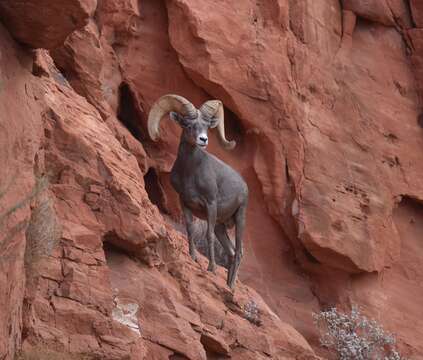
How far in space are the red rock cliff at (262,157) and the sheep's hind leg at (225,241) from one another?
468mm

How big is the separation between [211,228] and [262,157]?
415cm

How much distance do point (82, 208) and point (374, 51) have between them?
9780mm

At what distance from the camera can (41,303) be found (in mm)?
7324

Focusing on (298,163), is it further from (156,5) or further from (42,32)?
(42,32)

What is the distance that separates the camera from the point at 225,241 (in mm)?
11961

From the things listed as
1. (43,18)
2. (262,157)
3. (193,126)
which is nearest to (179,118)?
(193,126)

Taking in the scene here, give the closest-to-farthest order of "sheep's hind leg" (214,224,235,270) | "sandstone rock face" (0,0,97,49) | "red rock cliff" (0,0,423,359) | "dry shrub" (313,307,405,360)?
"sandstone rock face" (0,0,97,49) → "red rock cliff" (0,0,423,359) → "sheep's hind leg" (214,224,235,270) → "dry shrub" (313,307,405,360)

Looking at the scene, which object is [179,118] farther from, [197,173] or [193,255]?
[193,255]

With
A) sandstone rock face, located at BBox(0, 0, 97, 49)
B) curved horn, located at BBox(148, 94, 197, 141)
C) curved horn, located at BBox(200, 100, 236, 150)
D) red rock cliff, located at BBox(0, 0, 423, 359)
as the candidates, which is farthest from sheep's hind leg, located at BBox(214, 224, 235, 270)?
sandstone rock face, located at BBox(0, 0, 97, 49)

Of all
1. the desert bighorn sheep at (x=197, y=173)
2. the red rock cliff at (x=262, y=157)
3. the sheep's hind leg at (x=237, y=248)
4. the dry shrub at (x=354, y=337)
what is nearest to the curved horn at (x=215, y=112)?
the desert bighorn sheep at (x=197, y=173)

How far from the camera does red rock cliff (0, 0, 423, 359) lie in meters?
8.63

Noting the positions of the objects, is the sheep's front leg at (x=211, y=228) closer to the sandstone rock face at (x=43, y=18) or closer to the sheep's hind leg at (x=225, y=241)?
the sheep's hind leg at (x=225, y=241)

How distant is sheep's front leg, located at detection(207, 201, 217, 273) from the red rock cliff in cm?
28

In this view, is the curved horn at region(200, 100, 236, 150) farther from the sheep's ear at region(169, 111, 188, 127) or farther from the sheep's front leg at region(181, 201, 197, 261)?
the sheep's front leg at region(181, 201, 197, 261)
